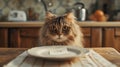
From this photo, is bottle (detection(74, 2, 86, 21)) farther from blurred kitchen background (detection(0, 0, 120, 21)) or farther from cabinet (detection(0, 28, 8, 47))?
cabinet (detection(0, 28, 8, 47))

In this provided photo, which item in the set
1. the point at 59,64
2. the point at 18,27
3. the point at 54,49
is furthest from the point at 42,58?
the point at 18,27

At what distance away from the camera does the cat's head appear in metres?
1.26

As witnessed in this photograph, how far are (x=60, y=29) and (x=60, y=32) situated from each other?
0.02 meters

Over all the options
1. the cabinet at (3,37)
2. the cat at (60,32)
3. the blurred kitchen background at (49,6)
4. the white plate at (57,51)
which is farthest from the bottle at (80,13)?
the white plate at (57,51)

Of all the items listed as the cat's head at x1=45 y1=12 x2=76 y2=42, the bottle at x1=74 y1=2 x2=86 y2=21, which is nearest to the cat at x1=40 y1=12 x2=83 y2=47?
the cat's head at x1=45 y1=12 x2=76 y2=42

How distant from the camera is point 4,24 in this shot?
2.60m

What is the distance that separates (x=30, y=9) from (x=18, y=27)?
22.0 inches

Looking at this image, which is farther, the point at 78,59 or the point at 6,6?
the point at 6,6

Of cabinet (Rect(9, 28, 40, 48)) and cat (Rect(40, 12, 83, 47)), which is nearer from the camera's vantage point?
cat (Rect(40, 12, 83, 47))

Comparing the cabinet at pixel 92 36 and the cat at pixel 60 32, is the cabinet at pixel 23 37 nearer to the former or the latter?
the cabinet at pixel 92 36

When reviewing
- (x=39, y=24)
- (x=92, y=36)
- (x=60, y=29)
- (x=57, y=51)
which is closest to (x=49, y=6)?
(x=39, y=24)

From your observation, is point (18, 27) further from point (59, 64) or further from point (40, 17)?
point (59, 64)

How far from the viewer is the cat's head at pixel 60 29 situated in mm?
1259

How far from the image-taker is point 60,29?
1.26 m
